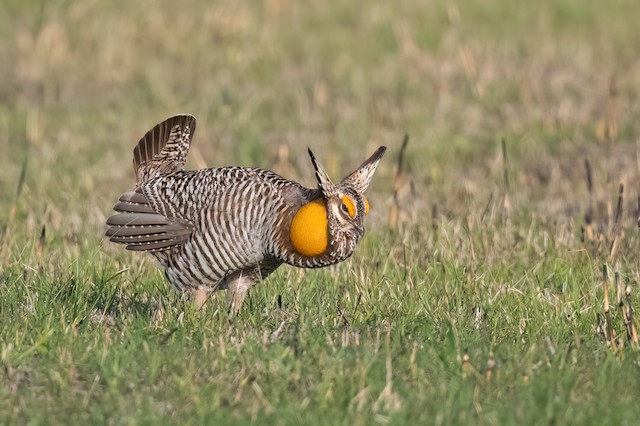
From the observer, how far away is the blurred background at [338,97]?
7777 mm

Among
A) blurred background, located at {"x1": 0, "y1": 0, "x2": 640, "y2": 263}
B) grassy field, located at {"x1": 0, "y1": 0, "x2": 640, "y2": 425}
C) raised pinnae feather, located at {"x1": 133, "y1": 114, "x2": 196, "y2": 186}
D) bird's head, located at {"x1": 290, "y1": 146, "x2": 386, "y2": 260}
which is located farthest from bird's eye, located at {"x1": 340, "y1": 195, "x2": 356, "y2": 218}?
blurred background, located at {"x1": 0, "y1": 0, "x2": 640, "y2": 263}

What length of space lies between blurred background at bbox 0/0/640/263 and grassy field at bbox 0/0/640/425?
3 cm

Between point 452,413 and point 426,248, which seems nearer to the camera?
point 452,413

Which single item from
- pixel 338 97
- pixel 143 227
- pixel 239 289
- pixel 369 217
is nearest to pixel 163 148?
pixel 143 227

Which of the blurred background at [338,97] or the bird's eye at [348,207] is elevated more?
→ the bird's eye at [348,207]

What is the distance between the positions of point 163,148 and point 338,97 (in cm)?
409

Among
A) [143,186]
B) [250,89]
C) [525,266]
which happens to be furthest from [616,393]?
[250,89]

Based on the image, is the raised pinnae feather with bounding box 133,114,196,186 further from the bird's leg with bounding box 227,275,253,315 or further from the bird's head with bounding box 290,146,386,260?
the bird's head with bounding box 290,146,386,260

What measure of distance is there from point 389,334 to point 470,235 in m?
1.59

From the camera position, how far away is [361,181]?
5211 millimetres

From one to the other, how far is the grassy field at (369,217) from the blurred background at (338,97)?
0.08 feet

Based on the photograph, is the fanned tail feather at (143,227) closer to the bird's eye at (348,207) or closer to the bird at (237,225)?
the bird at (237,225)

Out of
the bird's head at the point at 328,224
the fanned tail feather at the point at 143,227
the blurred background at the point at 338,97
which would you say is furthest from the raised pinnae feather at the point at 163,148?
the bird's head at the point at 328,224

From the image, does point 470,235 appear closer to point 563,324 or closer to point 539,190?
point 563,324
